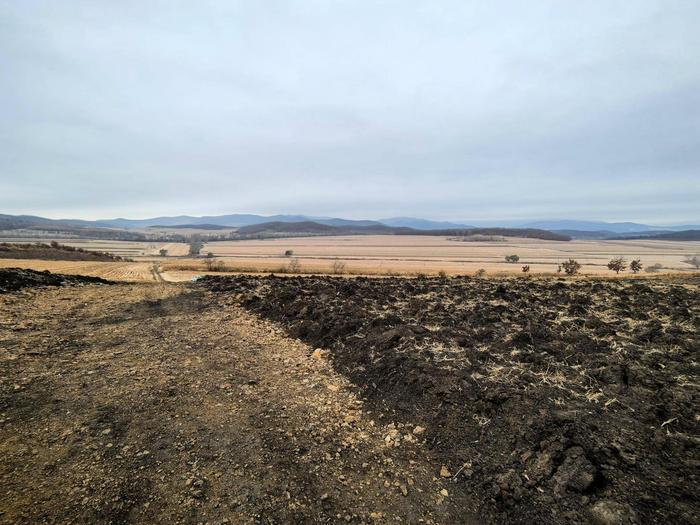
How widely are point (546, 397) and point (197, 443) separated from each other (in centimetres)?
534

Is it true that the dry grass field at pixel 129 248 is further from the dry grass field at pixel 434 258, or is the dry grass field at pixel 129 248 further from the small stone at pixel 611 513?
the small stone at pixel 611 513

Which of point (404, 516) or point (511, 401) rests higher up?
point (511, 401)

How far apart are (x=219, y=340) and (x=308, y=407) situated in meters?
5.24

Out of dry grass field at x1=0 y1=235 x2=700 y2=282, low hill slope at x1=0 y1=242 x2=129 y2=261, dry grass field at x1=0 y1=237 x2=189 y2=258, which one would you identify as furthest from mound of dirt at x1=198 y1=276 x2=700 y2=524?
dry grass field at x1=0 y1=237 x2=189 y2=258

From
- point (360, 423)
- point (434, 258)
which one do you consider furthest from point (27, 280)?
point (434, 258)

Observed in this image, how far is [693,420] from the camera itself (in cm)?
481

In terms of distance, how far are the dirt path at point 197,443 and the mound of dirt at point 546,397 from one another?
63 centimetres

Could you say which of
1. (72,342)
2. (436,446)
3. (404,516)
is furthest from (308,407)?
(72,342)

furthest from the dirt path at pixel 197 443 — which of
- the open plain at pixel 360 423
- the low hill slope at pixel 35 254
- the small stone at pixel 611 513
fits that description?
the low hill slope at pixel 35 254

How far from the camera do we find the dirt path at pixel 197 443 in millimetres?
3812

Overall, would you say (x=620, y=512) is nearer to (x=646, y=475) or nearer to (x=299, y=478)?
(x=646, y=475)

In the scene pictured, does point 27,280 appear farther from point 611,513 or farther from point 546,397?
point 611,513

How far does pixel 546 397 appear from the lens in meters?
5.57

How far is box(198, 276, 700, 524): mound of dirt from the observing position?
12.3ft
